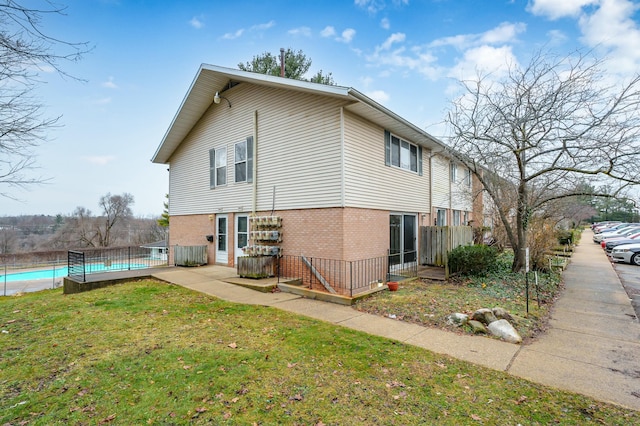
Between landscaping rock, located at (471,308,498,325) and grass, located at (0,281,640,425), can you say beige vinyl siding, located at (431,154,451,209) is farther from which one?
grass, located at (0,281,640,425)

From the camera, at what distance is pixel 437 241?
13.4 metres

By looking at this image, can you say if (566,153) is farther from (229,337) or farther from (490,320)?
(229,337)

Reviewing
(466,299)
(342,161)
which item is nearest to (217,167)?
(342,161)

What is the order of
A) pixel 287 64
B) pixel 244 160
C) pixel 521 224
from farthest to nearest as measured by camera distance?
pixel 287 64
pixel 244 160
pixel 521 224

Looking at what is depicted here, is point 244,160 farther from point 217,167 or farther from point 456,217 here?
point 456,217

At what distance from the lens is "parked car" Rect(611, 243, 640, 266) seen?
16.6 m

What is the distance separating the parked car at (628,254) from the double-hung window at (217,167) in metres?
20.9

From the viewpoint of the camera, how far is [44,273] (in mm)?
31000

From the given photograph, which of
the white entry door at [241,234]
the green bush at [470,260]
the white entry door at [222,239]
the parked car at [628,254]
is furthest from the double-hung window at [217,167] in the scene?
the parked car at [628,254]

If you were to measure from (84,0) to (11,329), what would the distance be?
20.4ft

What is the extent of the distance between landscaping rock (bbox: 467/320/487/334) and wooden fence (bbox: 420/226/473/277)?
23.9ft

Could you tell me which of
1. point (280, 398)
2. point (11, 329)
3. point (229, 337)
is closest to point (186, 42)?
point (11, 329)

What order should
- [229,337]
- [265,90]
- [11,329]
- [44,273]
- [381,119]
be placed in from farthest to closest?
1. [44,273]
2. [265,90]
3. [381,119]
4. [11,329]
5. [229,337]

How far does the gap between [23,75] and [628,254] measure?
24.3 metres
